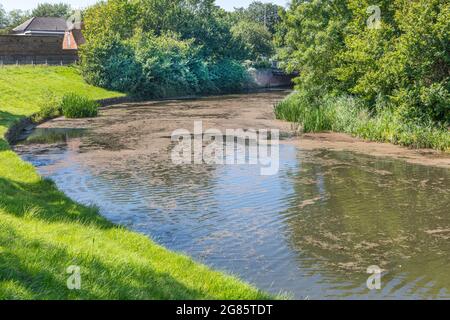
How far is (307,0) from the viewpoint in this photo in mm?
40250

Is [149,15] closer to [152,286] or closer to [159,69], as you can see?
[159,69]

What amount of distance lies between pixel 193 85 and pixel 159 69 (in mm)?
5801

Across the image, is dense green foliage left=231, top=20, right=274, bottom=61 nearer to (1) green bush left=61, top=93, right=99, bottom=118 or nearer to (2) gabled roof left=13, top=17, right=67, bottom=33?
(2) gabled roof left=13, top=17, right=67, bottom=33

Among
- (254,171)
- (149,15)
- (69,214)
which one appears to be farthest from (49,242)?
(149,15)

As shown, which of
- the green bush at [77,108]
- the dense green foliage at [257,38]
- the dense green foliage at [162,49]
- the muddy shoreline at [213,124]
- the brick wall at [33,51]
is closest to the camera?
the muddy shoreline at [213,124]

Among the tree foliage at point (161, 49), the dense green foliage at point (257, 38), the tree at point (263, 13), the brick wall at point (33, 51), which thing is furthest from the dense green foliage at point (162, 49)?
the tree at point (263, 13)

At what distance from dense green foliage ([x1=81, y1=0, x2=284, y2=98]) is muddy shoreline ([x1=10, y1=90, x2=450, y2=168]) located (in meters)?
4.29

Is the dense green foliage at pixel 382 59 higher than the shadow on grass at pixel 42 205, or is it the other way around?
the dense green foliage at pixel 382 59

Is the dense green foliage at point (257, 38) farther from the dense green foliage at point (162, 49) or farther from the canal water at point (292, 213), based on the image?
the canal water at point (292, 213)

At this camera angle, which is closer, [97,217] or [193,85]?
[97,217]

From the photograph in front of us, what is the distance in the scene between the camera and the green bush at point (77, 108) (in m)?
38.1

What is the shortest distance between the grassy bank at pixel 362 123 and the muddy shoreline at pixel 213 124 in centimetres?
52

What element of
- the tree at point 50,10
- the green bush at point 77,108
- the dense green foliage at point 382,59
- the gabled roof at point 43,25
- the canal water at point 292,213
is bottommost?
the canal water at point 292,213

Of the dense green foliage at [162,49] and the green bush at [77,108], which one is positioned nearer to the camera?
the green bush at [77,108]
